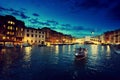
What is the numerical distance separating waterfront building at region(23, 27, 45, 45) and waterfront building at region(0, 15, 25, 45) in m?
8.51

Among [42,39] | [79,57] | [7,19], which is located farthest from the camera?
[42,39]

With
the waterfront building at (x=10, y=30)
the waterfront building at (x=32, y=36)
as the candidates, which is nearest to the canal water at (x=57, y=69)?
the waterfront building at (x=10, y=30)

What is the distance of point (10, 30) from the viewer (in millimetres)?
106562

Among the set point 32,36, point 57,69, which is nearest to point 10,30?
point 32,36

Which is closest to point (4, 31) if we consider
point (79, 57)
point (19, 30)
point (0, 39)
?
point (0, 39)

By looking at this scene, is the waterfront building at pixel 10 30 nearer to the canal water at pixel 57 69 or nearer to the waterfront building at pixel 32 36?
the waterfront building at pixel 32 36

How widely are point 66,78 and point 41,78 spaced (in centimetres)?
323

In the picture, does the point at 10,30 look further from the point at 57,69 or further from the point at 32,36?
the point at 57,69

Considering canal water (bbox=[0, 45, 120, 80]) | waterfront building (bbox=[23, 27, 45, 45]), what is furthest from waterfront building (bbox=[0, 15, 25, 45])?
canal water (bbox=[0, 45, 120, 80])

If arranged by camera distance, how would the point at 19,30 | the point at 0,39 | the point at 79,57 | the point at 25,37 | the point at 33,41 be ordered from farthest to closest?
the point at 33,41, the point at 25,37, the point at 19,30, the point at 0,39, the point at 79,57

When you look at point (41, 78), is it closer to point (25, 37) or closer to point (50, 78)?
point (50, 78)

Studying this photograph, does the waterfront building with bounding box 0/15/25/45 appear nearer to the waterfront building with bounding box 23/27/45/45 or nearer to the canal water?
the waterfront building with bounding box 23/27/45/45

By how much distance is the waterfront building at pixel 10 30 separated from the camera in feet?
331

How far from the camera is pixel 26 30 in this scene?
12888 cm
